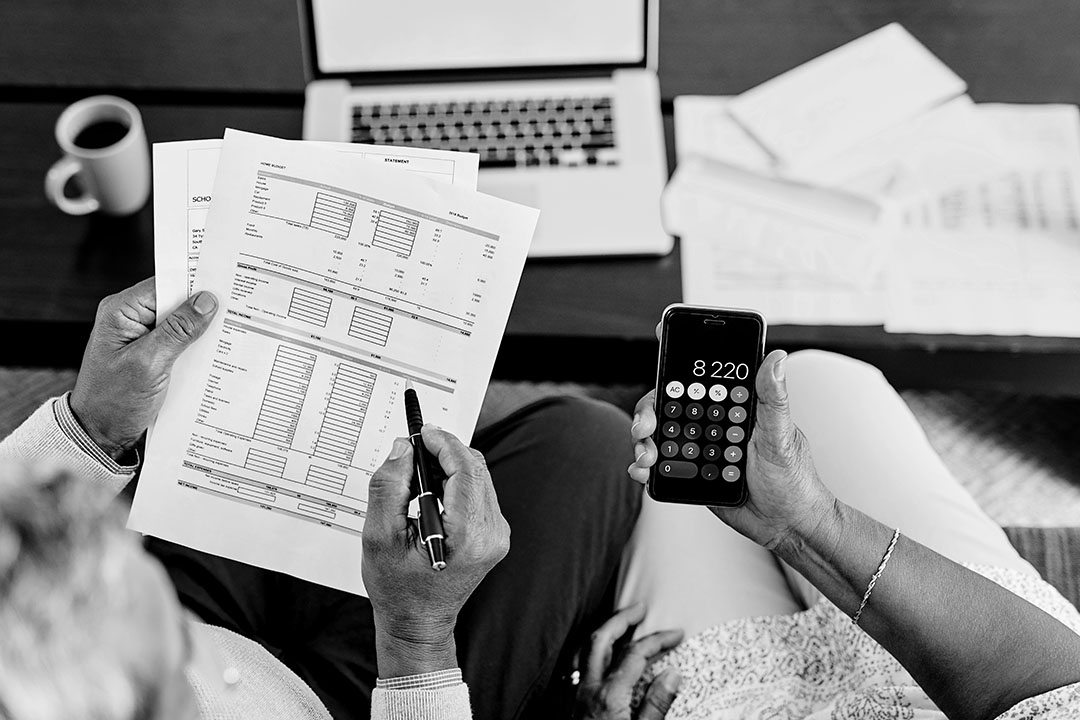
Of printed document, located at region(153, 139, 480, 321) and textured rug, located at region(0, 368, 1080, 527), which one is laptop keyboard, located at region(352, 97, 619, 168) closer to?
printed document, located at region(153, 139, 480, 321)

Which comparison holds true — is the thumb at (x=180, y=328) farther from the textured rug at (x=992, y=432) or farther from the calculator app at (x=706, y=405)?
the textured rug at (x=992, y=432)

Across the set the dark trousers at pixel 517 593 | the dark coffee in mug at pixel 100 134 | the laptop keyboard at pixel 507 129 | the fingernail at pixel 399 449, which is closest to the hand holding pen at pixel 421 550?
the fingernail at pixel 399 449

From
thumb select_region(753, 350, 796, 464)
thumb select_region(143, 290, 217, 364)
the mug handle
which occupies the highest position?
the mug handle

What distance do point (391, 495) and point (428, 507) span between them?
0.03 m

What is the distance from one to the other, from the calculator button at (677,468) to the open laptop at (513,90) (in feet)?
1.22

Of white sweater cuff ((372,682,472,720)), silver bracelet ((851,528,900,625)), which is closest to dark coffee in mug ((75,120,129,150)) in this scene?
white sweater cuff ((372,682,472,720))

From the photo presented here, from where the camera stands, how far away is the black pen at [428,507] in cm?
70

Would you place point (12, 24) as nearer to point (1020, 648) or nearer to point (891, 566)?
point (891, 566)

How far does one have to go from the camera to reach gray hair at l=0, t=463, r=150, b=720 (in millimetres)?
382

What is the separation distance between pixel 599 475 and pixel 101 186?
0.63 m

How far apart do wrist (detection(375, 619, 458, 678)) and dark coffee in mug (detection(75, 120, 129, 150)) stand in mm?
659

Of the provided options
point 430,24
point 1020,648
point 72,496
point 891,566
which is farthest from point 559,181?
point 72,496

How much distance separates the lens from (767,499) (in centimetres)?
82

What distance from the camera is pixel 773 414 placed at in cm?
80
